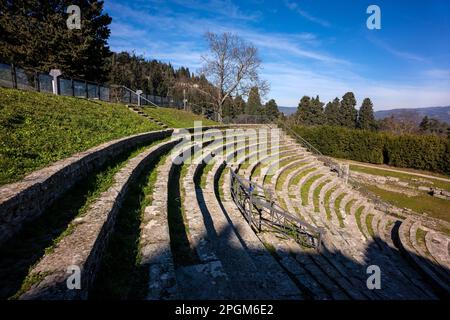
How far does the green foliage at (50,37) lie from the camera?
64.8 feet

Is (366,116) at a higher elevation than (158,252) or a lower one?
higher

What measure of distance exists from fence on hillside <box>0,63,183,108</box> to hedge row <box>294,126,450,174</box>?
22.2 m

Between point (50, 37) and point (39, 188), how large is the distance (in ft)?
74.9

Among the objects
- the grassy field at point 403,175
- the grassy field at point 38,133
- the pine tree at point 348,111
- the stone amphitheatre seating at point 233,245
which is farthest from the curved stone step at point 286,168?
the pine tree at point 348,111

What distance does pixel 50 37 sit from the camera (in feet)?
64.6

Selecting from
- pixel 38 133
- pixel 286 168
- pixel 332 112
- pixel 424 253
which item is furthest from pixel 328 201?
pixel 332 112

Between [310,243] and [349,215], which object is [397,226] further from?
[310,243]

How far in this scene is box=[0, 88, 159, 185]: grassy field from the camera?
396 centimetres

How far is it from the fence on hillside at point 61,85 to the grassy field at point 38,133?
3281mm

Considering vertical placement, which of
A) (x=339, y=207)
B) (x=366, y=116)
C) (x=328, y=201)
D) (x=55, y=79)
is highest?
(x=366, y=116)

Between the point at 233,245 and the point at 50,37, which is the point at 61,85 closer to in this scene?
the point at 50,37

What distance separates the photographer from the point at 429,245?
978 centimetres

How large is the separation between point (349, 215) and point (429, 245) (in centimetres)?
304

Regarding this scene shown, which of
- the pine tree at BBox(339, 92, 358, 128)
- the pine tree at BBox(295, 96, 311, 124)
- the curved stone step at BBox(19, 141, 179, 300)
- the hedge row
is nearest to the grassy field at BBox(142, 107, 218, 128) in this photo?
the curved stone step at BBox(19, 141, 179, 300)
